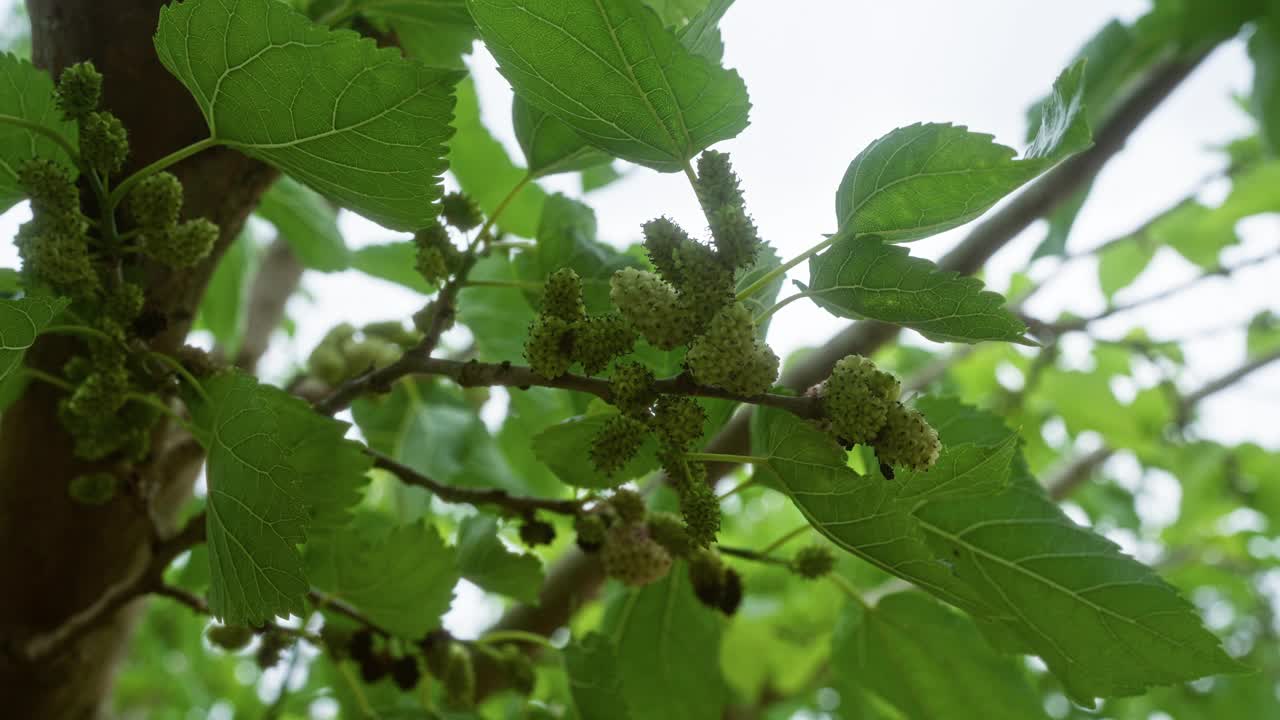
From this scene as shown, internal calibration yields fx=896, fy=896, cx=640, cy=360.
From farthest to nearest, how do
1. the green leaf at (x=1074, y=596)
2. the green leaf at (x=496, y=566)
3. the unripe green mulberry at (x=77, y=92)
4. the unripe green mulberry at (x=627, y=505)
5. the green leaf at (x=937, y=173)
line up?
the green leaf at (x=496, y=566) < the unripe green mulberry at (x=627, y=505) < the green leaf at (x=1074, y=596) < the unripe green mulberry at (x=77, y=92) < the green leaf at (x=937, y=173)

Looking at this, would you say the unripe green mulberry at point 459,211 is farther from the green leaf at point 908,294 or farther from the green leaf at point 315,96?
the green leaf at point 908,294

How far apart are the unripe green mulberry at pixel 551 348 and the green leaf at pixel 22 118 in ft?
1.70

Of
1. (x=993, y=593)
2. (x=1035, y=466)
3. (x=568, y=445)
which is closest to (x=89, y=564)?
(x=568, y=445)

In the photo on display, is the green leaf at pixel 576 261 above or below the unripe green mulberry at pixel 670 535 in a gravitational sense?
above

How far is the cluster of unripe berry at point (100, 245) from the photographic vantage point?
0.88 metres

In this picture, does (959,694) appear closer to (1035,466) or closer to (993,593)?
(993,593)

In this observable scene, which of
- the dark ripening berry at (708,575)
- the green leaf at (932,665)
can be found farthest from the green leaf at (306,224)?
the green leaf at (932,665)

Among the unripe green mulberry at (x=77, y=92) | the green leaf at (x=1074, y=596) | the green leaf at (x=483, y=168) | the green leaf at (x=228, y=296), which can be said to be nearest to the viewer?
the unripe green mulberry at (x=77, y=92)

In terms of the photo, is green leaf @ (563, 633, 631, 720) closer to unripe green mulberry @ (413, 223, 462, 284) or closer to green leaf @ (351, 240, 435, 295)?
unripe green mulberry @ (413, 223, 462, 284)

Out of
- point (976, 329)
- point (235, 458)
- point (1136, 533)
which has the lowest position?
point (235, 458)

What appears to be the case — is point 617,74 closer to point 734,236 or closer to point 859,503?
point 734,236

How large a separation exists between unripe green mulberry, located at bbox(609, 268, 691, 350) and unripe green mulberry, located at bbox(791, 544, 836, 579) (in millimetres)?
592

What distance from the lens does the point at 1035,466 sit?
2758 millimetres

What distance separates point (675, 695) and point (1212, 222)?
2.28 metres
